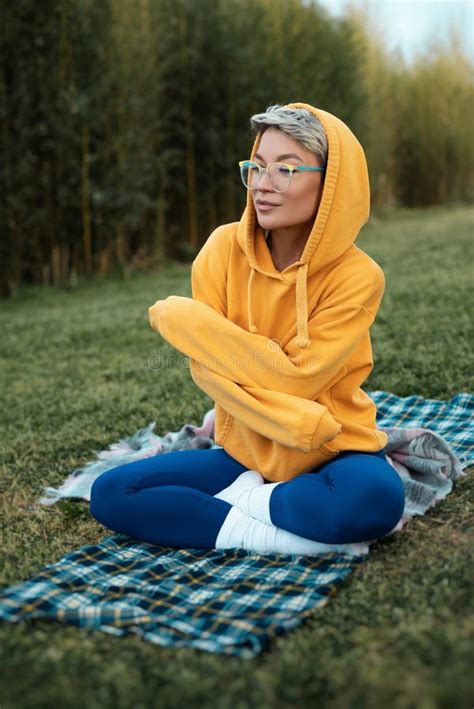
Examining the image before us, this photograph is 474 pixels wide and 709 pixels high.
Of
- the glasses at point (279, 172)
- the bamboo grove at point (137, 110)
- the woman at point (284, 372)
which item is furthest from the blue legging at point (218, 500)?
the bamboo grove at point (137, 110)

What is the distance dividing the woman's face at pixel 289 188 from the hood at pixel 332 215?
0.15 feet

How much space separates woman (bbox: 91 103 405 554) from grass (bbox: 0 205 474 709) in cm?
21

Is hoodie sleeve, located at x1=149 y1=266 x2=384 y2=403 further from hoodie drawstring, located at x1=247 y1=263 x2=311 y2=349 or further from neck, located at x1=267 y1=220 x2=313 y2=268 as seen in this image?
neck, located at x1=267 y1=220 x2=313 y2=268

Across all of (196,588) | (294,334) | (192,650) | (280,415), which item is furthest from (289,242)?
(192,650)

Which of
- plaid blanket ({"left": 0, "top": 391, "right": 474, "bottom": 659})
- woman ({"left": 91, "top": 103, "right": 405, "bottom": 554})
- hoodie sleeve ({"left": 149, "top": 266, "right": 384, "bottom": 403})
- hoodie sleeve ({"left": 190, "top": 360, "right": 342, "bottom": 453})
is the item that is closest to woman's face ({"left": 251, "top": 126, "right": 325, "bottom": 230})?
woman ({"left": 91, "top": 103, "right": 405, "bottom": 554})

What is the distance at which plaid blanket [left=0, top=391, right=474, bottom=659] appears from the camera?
170cm

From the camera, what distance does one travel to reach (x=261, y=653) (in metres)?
1.60

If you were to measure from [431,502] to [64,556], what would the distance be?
112 cm

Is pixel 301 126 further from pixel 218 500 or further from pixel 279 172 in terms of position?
pixel 218 500

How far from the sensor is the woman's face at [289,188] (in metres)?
2.23

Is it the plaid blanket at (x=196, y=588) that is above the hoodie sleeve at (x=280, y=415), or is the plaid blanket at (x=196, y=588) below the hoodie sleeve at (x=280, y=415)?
below

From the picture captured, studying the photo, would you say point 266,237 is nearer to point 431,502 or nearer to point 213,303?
point 213,303

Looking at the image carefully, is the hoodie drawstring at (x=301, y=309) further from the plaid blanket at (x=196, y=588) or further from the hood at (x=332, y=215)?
the plaid blanket at (x=196, y=588)

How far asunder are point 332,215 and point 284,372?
495 millimetres
